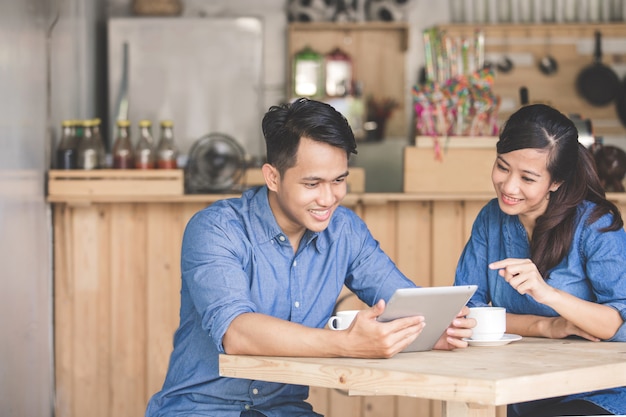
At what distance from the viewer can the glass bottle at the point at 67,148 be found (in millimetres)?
3844

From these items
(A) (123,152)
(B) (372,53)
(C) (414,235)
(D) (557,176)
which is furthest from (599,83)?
(D) (557,176)

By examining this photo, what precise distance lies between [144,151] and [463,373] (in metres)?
2.57

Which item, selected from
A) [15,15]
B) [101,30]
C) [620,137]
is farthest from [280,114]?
[620,137]

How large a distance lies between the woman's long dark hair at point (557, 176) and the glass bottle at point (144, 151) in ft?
6.43

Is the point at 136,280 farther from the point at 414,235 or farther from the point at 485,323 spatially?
the point at 485,323

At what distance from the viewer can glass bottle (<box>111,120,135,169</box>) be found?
3.95 m

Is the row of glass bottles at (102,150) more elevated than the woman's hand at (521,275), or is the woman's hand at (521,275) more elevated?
the row of glass bottles at (102,150)

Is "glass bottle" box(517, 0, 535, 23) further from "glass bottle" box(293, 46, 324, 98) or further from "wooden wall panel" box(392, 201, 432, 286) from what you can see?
"wooden wall panel" box(392, 201, 432, 286)

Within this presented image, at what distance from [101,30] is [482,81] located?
2825mm

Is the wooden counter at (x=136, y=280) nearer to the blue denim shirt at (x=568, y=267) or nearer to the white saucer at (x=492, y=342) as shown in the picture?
the blue denim shirt at (x=568, y=267)

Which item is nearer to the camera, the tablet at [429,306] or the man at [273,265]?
the tablet at [429,306]

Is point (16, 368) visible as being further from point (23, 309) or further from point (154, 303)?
point (154, 303)

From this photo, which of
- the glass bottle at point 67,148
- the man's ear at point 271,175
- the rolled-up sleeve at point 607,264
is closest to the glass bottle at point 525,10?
the glass bottle at point 67,148

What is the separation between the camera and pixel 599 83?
19.5ft
